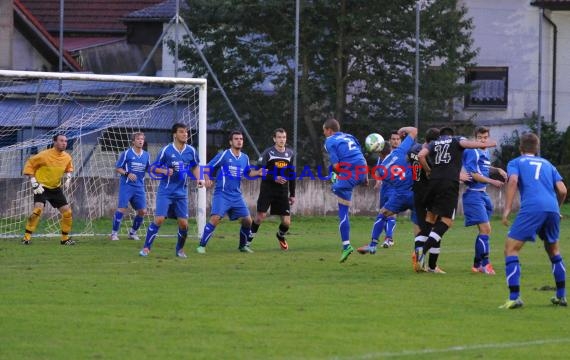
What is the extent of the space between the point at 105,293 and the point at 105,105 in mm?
12846

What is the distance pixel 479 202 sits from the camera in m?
16.6

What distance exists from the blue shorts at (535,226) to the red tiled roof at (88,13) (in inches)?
946

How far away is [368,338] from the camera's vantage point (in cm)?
1016

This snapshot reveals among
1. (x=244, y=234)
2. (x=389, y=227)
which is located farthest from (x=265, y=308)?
(x=389, y=227)

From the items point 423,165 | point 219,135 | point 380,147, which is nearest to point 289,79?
point 219,135

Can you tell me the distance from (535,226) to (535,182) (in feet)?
1.57

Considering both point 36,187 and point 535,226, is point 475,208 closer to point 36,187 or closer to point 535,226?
point 535,226

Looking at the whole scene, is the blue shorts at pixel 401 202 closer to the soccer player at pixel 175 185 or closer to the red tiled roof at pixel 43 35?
the soccer player at pixel 175 185

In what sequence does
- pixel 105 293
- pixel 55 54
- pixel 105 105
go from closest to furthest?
pixel 105 293, pixel 105 105, pixel 55 54

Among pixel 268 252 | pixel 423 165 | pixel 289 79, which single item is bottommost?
pixel 268 252

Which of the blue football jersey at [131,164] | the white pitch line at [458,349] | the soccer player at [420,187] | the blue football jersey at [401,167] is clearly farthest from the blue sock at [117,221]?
A: the white pitch line at [458,349]

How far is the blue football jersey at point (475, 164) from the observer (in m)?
16.6

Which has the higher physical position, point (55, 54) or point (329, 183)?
point (55, 54)

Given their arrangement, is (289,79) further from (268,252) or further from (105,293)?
(105,293)
